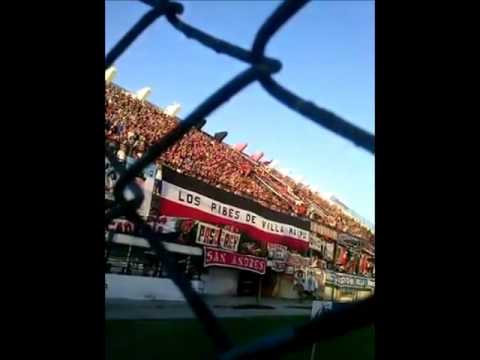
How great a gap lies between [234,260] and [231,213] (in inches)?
32.2

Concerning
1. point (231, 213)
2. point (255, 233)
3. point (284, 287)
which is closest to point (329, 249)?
point (284, 287)

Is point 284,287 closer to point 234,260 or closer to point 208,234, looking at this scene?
point 234,260

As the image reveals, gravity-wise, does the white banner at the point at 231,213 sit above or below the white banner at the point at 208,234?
above

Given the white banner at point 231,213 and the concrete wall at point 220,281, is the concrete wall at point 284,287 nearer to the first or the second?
the white banner at point 231,213

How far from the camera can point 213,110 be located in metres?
0.25

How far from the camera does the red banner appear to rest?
6.35 m

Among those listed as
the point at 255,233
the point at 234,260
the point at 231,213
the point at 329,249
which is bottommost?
the point at 234,260

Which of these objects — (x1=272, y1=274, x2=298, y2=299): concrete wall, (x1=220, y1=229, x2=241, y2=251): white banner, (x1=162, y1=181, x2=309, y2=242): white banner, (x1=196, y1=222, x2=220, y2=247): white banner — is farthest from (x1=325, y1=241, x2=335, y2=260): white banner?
A: (x1=196, y1=222, x2=220, y2=247): white banner

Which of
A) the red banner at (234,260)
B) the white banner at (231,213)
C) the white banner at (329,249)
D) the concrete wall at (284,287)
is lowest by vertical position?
the concrete wall at (284,287)

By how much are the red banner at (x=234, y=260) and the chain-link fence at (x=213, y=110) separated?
5899 millimetres

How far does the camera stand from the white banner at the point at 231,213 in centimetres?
516

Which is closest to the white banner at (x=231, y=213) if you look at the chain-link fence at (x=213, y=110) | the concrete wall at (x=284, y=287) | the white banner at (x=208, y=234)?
the white banner at (x=208, y=234)
